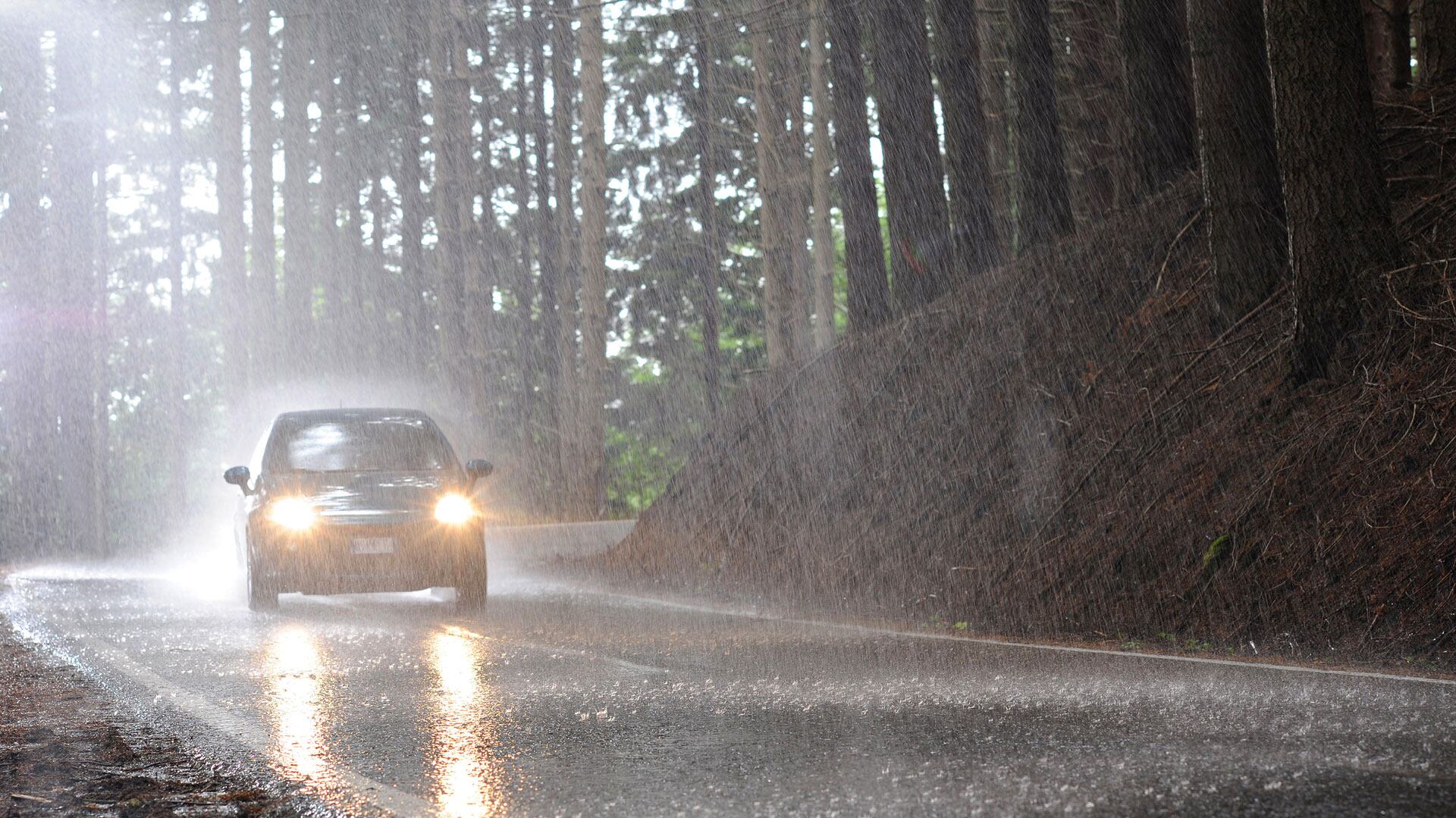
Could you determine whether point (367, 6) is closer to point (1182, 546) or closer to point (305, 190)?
point (305, 190)

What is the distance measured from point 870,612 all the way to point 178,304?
42.1 meters

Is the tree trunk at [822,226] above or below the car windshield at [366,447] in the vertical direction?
above

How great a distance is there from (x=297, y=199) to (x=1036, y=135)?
28.9 meters

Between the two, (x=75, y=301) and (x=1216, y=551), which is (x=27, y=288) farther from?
(x=1216, y=551)

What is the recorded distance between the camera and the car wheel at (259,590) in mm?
13930

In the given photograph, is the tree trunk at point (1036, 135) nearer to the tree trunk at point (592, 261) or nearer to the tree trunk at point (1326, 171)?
the tree trunk at point (1326, 171)

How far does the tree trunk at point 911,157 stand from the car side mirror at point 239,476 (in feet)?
28.9

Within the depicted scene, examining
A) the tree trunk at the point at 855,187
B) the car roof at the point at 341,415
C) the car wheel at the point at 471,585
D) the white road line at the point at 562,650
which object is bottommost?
the white road line at the point at 562,650

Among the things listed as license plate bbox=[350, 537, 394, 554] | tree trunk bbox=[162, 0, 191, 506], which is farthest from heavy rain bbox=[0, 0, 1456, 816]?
tree trunk bbox=[162, 0, 191, 506]

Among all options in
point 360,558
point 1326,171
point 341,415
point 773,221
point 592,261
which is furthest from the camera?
point 773,221

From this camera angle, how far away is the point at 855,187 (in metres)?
20.8

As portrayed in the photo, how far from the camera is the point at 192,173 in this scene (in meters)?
58.8

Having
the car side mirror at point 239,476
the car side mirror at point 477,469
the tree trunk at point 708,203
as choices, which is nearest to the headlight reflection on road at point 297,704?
the car side mirror at point 477,469

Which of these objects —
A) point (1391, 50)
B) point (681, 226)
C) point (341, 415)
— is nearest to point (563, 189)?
point (681, 226)
